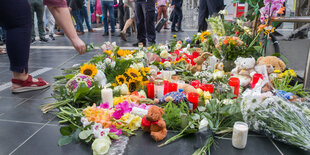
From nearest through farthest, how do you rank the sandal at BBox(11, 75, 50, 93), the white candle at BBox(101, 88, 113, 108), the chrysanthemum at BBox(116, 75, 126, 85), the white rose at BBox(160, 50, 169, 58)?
the white candle at BBox(101, 88, 113, 108)
the chrysanthemum at BBox(116, 75, 126, 85)
the sandal at BBox(11, 75, 50, 93)
the white rose at BBox(160, 50, 169, 58)

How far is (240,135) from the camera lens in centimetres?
123

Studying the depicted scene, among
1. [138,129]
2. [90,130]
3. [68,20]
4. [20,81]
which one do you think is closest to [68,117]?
[90,130]

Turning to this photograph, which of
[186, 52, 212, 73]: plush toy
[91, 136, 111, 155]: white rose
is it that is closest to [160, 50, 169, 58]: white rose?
[186, 52, 212, 73]: plush toy

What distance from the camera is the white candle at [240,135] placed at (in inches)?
48.4

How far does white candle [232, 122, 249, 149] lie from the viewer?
4.03 feet

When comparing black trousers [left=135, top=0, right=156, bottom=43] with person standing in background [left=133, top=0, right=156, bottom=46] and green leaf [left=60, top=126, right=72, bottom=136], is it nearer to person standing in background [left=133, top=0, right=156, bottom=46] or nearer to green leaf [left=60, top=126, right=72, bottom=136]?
person standing in background [left=133, top=0, right=156, bottom=46]

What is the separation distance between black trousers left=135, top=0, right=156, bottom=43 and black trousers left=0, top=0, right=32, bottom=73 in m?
2.27

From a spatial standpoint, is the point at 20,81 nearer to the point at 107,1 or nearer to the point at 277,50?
the point at 277,50

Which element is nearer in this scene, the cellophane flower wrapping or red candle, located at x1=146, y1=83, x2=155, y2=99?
the cellophane flower wrapping

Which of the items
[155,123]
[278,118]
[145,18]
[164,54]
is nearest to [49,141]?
[155,123]

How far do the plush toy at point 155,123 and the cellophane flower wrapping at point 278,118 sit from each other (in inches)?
18.6

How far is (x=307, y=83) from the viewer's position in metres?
1.81

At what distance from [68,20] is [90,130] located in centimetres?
73

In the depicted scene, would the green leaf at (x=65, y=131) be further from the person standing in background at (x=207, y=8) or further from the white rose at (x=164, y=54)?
the person standing in background at (x=207, y=8)
